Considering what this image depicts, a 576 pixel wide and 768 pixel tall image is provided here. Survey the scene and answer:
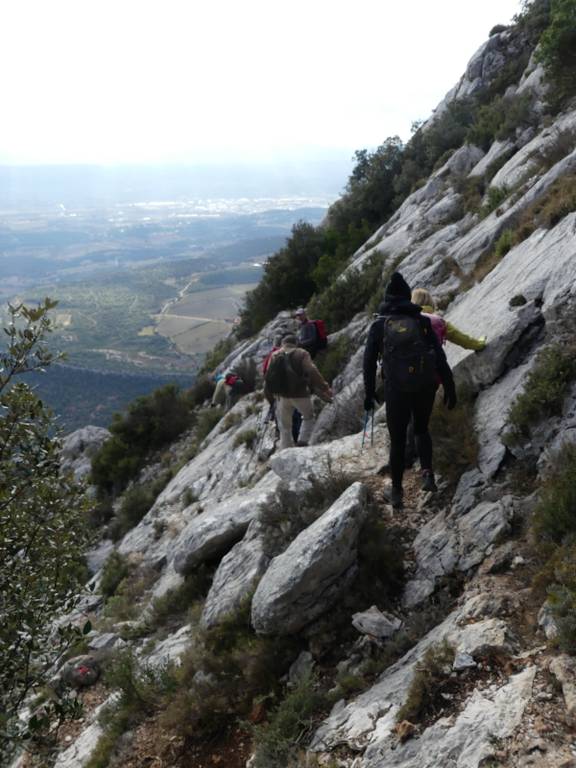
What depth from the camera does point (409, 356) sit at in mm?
6094

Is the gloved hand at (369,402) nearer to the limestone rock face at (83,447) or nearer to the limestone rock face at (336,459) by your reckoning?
the limestone rock face at (336,459)

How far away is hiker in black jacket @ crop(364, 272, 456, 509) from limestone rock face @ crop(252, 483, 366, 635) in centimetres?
106

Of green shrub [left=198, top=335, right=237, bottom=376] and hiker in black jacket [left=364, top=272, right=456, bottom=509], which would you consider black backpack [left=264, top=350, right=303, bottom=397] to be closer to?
hiker in black jacket [left=364, top=272, right=456, bottom=509]

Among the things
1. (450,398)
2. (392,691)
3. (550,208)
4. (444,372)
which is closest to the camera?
(392,691)

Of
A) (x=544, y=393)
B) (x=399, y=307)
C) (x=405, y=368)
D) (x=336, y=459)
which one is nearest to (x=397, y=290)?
(x=399, y=307)

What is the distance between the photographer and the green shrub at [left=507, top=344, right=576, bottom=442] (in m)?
5.93

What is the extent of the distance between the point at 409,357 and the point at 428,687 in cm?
323

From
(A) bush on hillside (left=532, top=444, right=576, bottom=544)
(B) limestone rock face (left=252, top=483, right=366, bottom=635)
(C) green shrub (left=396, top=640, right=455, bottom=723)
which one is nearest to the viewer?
(C) green shrub (left=396, top=640, right=455, bottom=723)

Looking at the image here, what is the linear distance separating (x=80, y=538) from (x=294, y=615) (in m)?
2.29

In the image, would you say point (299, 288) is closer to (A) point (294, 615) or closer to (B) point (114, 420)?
(B) point (114, 420)

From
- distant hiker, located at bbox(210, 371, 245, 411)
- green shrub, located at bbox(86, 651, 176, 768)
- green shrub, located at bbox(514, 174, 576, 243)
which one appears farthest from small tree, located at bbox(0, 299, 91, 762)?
distant hiker, located at bbox(210, 371, 245, 411)

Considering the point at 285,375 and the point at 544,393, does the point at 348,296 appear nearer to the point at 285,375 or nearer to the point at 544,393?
the point at 285,375

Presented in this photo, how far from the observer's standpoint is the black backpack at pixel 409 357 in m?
6.09

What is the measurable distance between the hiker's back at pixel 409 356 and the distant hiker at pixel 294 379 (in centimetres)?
369
